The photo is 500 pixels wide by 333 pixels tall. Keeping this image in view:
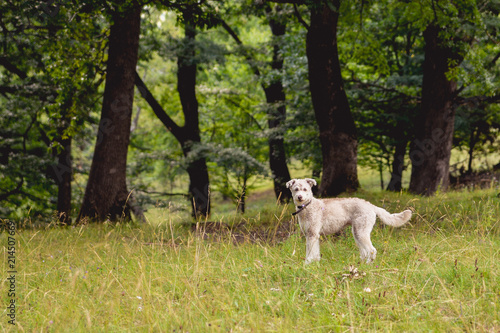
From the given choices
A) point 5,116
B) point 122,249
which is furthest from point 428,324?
point 5,116

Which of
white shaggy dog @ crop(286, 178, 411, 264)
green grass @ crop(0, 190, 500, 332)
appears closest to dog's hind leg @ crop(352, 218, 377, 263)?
white shaggy dog @ crop(286, 178, 411, 264)

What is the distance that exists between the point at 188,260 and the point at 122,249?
65.9 inches

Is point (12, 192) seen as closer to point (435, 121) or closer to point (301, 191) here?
point (301, 191)

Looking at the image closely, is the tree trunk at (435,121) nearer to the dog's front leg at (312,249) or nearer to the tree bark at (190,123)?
the tree bark at (190,123)

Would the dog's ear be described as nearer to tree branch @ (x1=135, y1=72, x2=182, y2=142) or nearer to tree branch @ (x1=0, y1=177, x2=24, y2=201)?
tree branch @ (x1=135, y1=72, x2=182, y2=142)

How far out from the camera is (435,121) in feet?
38.0

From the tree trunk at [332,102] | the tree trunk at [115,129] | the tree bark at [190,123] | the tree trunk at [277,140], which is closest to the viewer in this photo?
the tree trunk at [115,129]

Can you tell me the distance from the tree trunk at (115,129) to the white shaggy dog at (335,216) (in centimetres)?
552

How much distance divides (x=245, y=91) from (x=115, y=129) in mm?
11310

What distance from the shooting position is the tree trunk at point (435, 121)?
450 inches

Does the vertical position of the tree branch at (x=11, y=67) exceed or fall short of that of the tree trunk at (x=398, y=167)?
it exceeds it

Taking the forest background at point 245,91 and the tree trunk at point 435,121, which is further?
the tree trunk at point 435,121

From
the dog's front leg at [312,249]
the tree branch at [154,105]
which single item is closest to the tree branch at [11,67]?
the tree branch at [154,105]

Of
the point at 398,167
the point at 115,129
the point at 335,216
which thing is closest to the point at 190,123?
the point at 115,129
